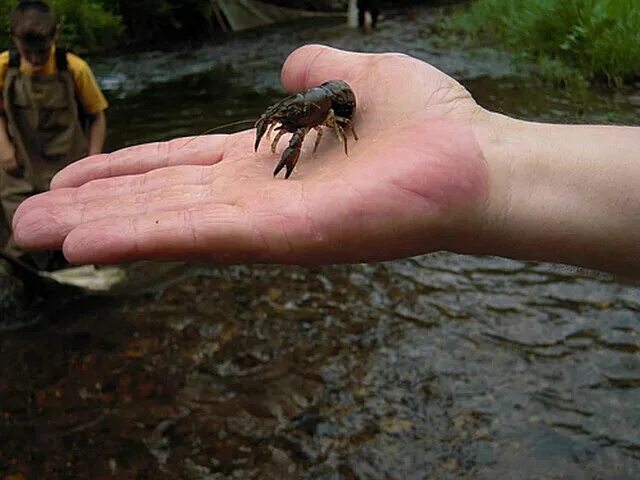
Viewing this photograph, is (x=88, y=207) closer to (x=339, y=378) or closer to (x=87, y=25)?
(x=339, y=378)

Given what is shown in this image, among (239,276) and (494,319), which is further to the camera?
(239,276)

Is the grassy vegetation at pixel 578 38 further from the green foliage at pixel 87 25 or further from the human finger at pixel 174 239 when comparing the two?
the human finger at pixel 174 239

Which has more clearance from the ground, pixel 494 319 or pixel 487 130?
pixel 487 130

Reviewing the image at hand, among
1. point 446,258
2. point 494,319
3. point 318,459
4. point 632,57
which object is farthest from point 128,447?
point 632,57

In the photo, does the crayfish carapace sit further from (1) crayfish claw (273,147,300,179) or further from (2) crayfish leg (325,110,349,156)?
(1) crayfish claw (273,147,300,179)

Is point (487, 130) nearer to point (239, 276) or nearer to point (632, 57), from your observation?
point (239, 276)

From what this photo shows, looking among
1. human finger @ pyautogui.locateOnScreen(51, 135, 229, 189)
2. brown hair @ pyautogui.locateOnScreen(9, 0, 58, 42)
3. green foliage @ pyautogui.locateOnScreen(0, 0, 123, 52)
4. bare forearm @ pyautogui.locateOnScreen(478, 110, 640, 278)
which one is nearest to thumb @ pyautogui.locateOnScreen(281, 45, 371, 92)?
human finger @ pyautogui.locateOnScreen(51, 135, 229, 189)
